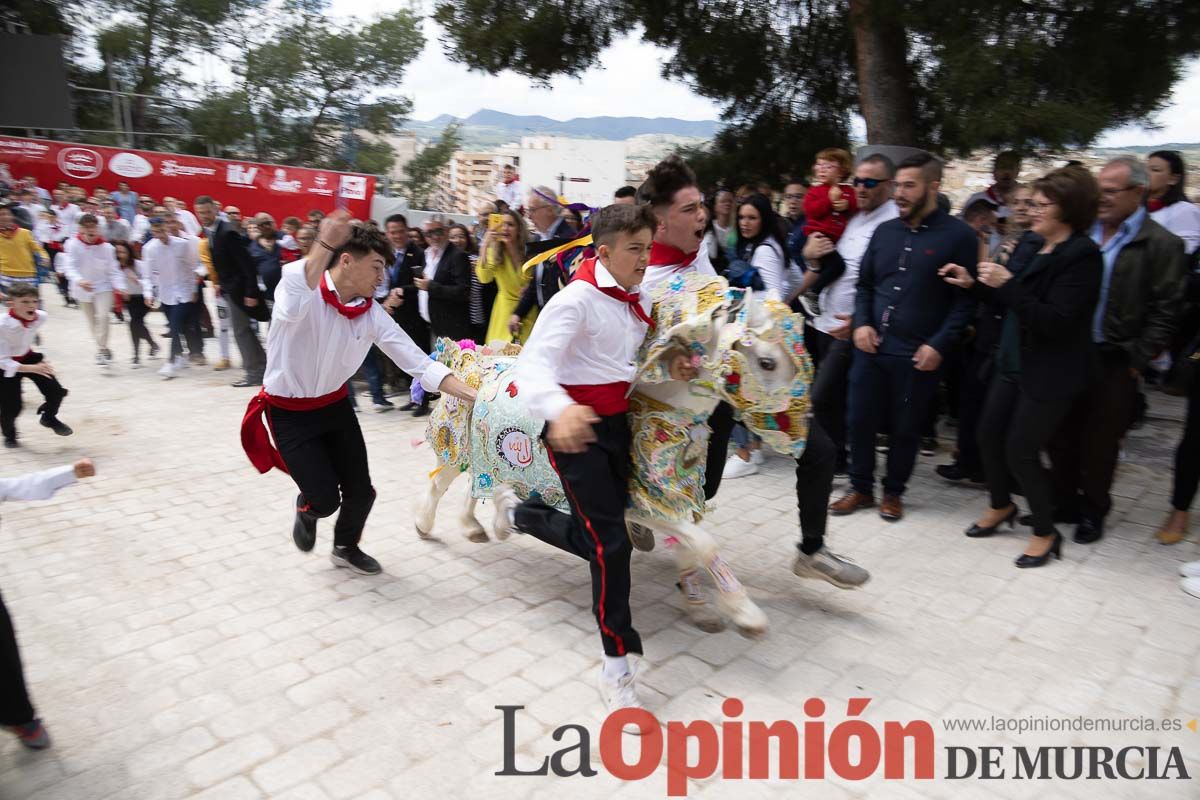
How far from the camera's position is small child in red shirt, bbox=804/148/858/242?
17.8 feet

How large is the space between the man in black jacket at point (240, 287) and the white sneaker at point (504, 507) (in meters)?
5.17

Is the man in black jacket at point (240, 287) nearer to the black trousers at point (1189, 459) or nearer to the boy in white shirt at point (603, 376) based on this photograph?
the boy in white shirt at point (603, 376)

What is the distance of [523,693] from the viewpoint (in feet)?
10.7

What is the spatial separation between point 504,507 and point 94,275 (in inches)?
328

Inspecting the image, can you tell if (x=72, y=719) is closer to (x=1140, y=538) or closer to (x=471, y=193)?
(x=1140, y=538)

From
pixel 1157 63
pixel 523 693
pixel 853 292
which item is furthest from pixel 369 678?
pixel 1157 63

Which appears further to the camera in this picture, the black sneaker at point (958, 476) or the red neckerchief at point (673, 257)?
the black sneaker at point (958, 476)

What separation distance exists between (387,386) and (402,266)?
1.51 metres

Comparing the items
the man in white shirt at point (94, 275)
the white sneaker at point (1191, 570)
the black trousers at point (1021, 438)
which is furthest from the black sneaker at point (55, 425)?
the white sneaker at point (1191, 570)

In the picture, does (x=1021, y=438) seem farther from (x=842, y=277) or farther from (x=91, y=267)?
(x=91, y=267)

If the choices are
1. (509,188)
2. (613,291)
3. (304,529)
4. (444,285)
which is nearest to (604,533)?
(613,291)

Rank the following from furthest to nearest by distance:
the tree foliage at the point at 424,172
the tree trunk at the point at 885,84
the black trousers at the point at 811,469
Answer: the tree foliage at the point at 424,172, the tree trunk at the point at 885,84, the black trousers at the point at 811,469

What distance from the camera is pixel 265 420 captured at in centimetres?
416

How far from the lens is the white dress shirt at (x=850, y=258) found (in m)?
5.27
